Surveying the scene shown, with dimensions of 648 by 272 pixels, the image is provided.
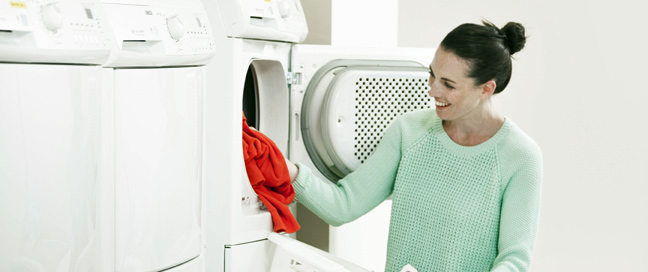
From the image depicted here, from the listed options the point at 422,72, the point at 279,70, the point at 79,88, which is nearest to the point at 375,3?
the point at 422,72

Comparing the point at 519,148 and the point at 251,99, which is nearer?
the point at 519,148

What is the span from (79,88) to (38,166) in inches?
6.2

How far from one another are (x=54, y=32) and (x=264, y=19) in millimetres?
800

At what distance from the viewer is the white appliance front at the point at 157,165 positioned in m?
1.63

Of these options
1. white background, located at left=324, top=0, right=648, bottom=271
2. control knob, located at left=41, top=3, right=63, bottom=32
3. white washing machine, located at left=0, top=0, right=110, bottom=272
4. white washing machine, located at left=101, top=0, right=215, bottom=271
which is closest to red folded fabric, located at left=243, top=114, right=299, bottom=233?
white washing machine, located at left=101, top=0, right=215, bottom=271

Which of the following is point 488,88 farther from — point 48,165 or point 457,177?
point 48,165

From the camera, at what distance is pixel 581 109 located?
3.68m

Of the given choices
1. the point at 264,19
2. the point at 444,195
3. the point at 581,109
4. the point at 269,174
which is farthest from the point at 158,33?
the point at 581,109

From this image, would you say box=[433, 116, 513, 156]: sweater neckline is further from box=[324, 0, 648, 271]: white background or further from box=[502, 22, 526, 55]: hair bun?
box=[324, 0, 648, 271]: white background

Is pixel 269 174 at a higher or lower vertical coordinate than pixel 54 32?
lower

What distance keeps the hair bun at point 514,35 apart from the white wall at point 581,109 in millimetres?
1374

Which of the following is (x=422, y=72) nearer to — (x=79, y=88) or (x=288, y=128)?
(x=288, y=128)

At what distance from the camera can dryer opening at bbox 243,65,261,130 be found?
2.39 m

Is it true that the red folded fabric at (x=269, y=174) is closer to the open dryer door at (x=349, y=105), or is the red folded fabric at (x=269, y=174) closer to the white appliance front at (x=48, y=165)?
the open dryer door at (x=349, y=105)
